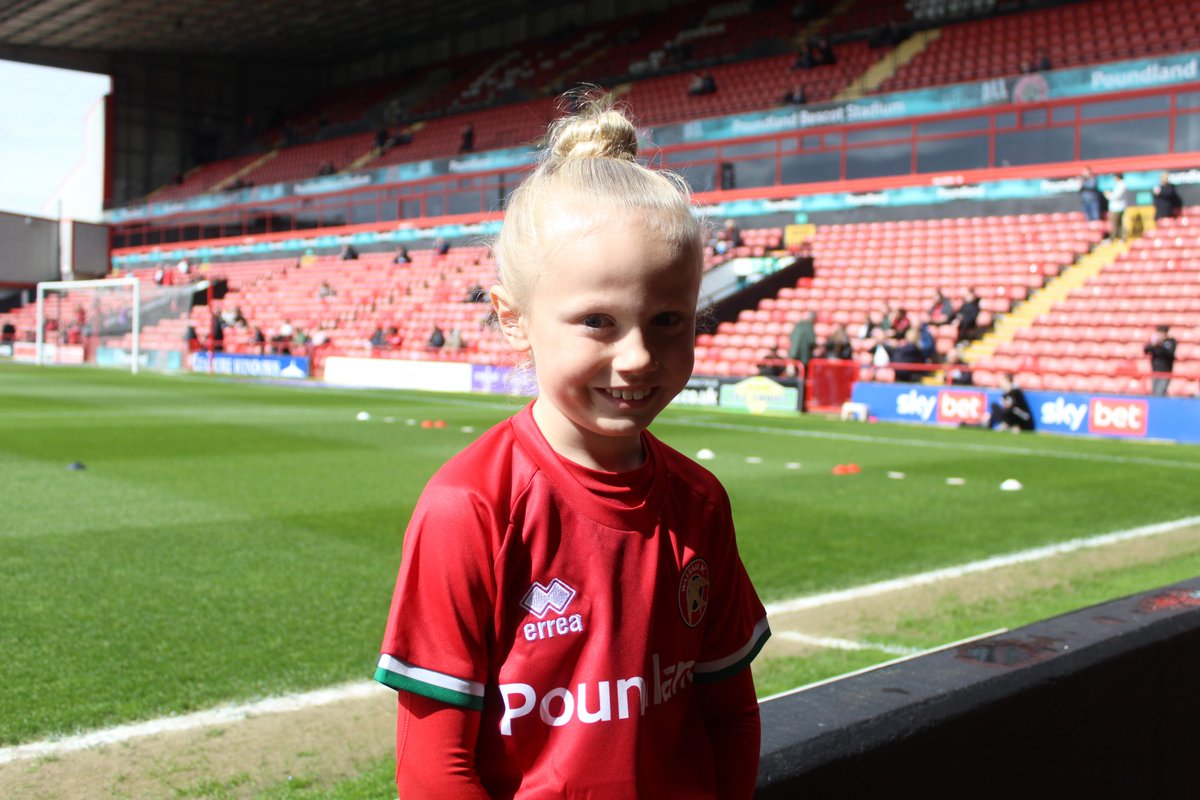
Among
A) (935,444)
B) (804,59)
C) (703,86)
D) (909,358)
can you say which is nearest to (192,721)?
(935,444)

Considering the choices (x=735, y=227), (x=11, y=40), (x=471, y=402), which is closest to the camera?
(x=471, y=402)

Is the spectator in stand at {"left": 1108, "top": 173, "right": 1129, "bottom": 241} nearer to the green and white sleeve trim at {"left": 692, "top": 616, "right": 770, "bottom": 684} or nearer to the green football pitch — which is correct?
the green football pitch

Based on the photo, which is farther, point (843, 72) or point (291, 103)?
point (291, 103)

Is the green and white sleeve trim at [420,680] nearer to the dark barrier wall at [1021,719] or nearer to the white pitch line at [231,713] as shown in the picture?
the dark barrier wall at [1021,719]

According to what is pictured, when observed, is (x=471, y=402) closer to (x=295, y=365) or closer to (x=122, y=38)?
(x=295, y=365)

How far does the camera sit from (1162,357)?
1639 centimetres

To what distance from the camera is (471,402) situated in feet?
69.4

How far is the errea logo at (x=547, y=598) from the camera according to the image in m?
1.45

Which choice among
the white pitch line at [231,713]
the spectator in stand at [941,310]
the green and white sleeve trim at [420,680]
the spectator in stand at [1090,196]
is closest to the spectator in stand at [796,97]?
the spectator in stand at [1090,196]

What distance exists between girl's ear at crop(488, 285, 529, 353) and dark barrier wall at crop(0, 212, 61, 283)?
53.1 meters

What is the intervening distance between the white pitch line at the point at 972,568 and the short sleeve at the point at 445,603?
4.40 meters

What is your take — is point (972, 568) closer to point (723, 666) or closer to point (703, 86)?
point (723, 666)

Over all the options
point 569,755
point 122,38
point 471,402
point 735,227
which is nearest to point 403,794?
point 569,755

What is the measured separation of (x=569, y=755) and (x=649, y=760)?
134 mm
